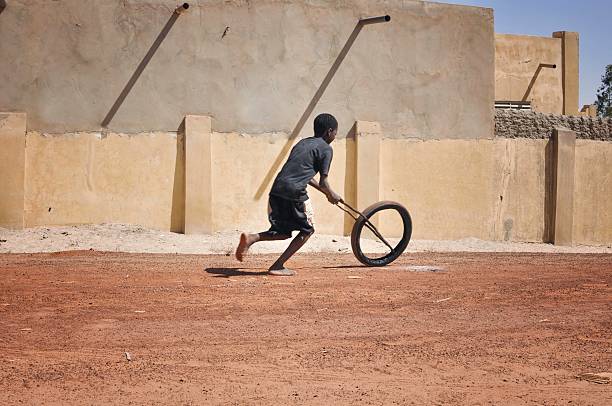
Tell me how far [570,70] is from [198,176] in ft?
47.9

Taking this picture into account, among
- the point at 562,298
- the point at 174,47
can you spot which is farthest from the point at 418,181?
the point at 562,298

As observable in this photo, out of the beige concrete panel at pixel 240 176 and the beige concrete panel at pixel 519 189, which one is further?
the beige concrete panel at pixel 519 189

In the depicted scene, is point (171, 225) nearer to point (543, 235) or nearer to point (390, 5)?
point (390, 5)

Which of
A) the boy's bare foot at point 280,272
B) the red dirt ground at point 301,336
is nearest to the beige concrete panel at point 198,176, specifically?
the red dirt ground at point 301,336

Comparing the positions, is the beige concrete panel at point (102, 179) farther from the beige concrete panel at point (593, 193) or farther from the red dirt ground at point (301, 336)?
the beige concrete panel at point (593, 193)

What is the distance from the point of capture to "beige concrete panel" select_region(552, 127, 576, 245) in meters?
16.9

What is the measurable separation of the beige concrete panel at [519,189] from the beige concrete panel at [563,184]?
0.23 m

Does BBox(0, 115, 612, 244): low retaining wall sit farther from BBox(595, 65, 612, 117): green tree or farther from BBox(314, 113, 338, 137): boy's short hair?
BBox(595, 65, 612, 117): green tree

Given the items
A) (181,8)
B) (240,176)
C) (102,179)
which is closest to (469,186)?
(240,176)

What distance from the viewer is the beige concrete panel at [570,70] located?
24.5 m

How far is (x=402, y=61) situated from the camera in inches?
638

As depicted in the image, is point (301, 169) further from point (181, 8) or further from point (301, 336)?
point (181, 8)

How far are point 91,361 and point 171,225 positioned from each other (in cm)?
974

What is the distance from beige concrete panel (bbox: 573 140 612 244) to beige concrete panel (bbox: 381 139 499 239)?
2.00 meters
